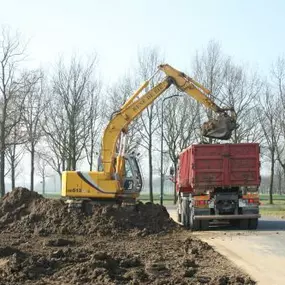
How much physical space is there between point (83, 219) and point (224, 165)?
5640mm

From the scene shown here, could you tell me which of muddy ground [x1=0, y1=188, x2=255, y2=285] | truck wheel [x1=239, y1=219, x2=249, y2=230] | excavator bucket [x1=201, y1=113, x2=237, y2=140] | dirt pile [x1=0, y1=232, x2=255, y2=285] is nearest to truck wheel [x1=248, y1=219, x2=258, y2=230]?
truck wheel [x1=239, y1=219, x2=249, y2=230]

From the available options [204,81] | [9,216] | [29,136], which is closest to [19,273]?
[9,216]

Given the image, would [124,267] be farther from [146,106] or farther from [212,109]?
[146,106]

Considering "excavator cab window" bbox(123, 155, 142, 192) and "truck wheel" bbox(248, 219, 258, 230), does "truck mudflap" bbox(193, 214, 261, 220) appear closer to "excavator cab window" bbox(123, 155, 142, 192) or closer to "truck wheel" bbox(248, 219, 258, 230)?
"truck wheel" bbox(248, 219, 258, 230)

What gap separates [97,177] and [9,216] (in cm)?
388

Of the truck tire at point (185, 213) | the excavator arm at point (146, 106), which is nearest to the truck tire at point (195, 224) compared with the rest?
the truck tire at point (185, 213)

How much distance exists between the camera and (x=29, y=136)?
38.5 m

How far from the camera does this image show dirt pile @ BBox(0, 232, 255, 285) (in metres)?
9.90

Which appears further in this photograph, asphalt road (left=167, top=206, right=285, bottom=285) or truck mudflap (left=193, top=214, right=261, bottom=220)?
truck mudflap (left=193, top=214, right=261, bottom=220)

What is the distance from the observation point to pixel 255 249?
14336mm

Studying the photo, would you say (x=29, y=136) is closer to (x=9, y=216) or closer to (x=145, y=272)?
(x=9, y=216)

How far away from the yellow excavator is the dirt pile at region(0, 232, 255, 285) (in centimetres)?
654

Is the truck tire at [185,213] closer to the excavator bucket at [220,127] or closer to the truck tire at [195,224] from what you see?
the truck tire at [195,224]

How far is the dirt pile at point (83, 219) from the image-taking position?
62.6ft
